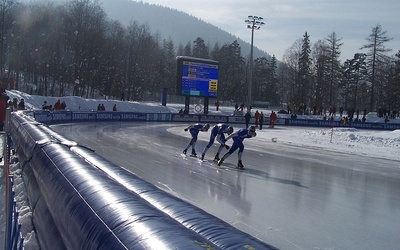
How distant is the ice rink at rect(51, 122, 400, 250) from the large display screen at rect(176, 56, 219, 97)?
24.8 meters

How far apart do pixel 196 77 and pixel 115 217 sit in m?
38.5

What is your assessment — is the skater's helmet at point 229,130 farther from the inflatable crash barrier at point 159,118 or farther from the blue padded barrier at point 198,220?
the inflatable crash barrier at point 159,118

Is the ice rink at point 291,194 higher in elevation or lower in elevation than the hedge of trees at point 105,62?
lower

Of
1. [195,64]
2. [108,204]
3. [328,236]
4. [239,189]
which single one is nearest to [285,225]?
[328,236]

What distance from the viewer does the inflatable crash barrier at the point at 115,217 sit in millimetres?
2406

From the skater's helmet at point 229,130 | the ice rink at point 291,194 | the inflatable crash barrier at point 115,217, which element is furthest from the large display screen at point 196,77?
the inflatable crash barrier at point 115,217

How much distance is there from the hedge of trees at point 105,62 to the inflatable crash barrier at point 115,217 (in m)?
46.2

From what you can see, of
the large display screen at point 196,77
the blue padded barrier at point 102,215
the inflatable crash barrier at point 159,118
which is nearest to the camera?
the blue padded barrier at point 102,215

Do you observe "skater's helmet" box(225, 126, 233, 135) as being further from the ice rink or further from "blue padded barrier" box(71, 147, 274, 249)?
"blue padded barrier" box(71, 147, 274, 249)

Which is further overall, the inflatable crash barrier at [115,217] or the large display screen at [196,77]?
the large display screen at [196,77]

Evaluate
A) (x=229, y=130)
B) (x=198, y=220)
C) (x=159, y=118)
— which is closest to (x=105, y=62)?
(x=159, y=118)

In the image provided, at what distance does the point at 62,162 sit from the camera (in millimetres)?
4602

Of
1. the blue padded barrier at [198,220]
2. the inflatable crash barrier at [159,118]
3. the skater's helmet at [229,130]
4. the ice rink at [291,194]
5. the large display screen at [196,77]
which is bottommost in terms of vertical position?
the ice rink at [291,194]

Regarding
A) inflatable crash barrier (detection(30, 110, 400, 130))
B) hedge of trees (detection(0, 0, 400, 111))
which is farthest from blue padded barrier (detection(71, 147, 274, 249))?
hedge of trees (detection(0, 0, 400, 111))
